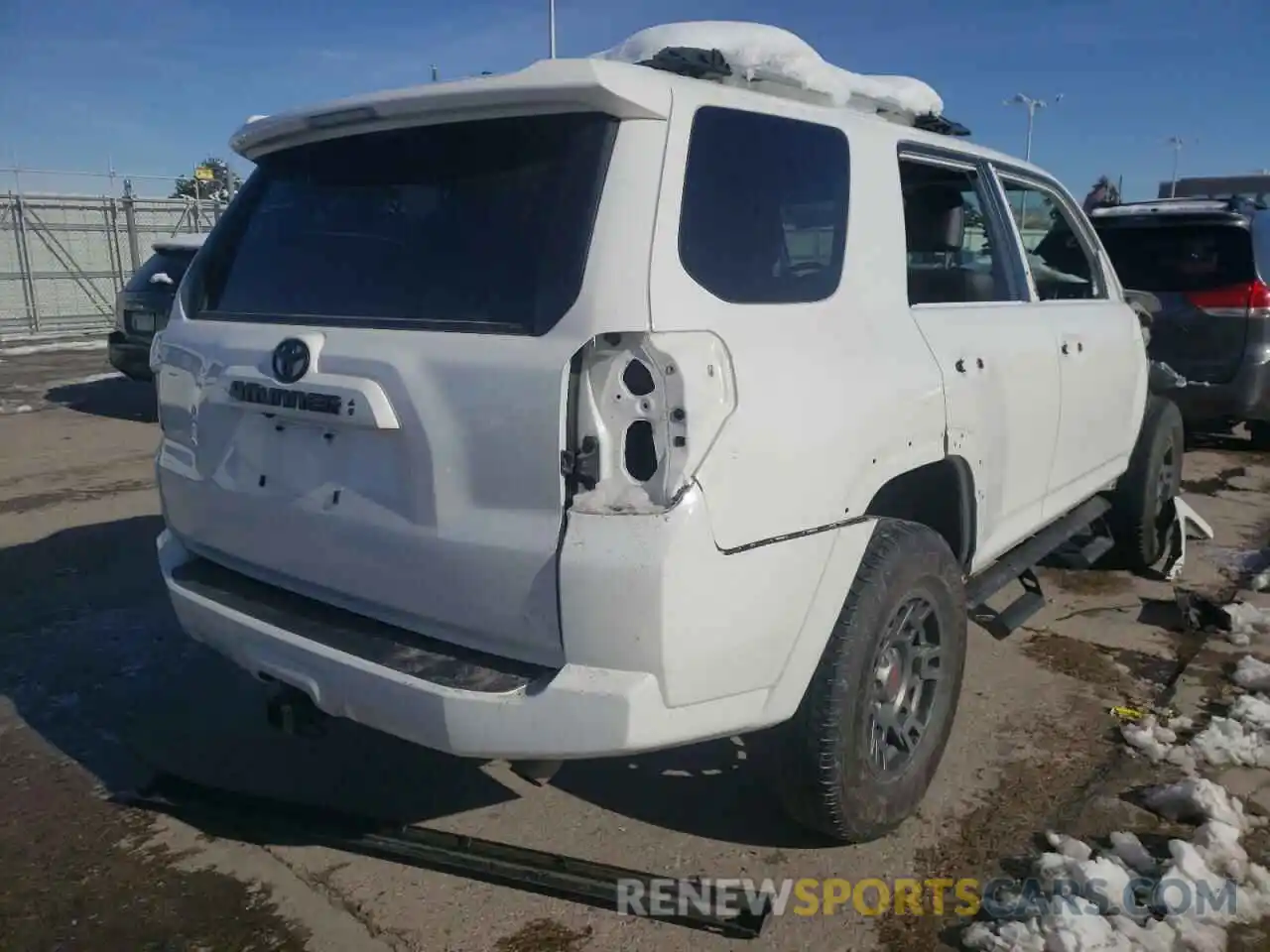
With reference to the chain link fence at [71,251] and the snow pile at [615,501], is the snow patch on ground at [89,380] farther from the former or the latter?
the snow pile at [615,501]

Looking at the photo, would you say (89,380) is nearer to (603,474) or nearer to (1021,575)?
(1021,575)

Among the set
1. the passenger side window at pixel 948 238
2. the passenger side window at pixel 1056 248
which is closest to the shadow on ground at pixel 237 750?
the passenger side window at pixel 948 238

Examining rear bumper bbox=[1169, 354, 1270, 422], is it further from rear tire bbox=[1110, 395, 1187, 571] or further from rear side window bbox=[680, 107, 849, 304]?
rear side window bbox=[680, 107, 849, 304]

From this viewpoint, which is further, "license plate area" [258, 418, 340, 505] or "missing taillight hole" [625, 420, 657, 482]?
"license plate area" [258, 418, 340, 505]

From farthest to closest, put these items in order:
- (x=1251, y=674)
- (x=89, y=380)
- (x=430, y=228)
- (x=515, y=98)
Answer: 1. (x=89, y=380)
2. (x=1251, y=674)
3. (x=430, y=228)
4. (x=515, y=98)

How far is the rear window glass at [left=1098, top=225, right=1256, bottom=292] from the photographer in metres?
7.38

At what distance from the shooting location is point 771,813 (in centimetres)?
308

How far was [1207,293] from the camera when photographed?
7.43m

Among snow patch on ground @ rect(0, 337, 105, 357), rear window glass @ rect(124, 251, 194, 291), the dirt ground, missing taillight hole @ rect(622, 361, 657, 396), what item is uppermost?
rear window glass @ rect(124, 251, 194, 291)

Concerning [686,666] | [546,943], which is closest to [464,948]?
[546,943]

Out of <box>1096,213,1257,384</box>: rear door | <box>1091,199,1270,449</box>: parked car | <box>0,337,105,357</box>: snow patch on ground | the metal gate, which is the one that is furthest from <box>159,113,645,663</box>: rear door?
the metal gate

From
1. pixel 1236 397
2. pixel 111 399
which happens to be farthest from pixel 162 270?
pixel 1236 397

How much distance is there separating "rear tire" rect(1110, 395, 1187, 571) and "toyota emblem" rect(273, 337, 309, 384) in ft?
13.2

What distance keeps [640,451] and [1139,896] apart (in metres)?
1.73
